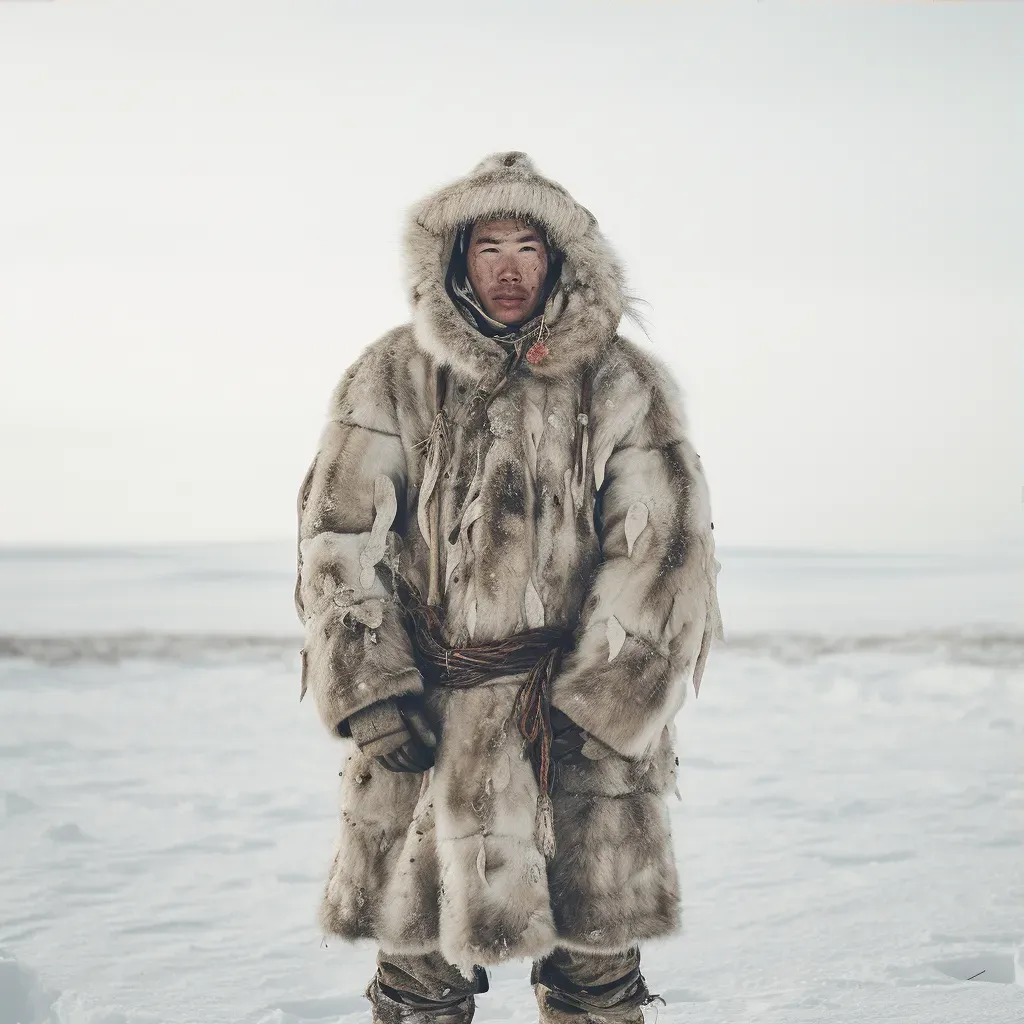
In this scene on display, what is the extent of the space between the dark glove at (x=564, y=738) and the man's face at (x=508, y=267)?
69cm

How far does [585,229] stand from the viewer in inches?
75.2

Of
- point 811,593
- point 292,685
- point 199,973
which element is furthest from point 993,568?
point 199,973

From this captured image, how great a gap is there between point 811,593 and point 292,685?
473 centimetres

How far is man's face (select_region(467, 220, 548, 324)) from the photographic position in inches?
75.5

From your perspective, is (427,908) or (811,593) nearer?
(427,908)

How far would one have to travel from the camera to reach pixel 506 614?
1804 mm

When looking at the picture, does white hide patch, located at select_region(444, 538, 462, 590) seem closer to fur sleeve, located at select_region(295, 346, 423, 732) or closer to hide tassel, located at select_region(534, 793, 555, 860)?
fur sleeve, located at select_region(295, 346, 423, 732)

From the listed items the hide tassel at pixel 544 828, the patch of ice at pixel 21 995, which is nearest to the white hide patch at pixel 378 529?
the hide tassel at pixel 544 828

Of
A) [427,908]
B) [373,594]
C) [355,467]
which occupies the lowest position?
[427,908]

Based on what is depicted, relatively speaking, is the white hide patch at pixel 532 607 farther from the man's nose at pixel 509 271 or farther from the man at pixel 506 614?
the man's nose at pixel 509 271

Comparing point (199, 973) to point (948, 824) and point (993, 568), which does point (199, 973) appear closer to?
point (948, 824)

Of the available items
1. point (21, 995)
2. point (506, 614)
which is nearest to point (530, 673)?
point (506, 614)

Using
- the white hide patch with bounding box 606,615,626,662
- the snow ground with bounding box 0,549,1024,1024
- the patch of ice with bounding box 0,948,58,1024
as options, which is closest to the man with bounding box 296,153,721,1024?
the white hide patch with bounding box 606,615,626,662

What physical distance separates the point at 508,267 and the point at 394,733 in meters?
0.82
